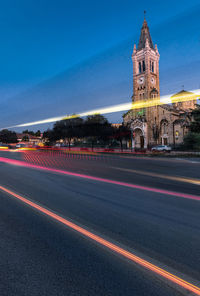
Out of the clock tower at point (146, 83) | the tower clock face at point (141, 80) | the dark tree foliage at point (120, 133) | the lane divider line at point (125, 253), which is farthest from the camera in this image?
the tower clock face at point (141, 80)

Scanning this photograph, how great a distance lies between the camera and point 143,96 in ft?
185

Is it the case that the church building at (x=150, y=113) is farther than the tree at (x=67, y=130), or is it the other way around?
the tree at (x=67, y=130)

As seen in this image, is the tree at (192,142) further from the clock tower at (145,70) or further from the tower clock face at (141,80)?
the tower clock face at (141,80)

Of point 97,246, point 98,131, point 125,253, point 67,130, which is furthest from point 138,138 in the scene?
point 125,253

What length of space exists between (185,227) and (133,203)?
5.71 ft

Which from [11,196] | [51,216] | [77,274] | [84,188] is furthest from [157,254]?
[11,196]

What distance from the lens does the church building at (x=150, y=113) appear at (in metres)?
47.9

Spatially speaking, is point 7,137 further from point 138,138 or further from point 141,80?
point 141,80

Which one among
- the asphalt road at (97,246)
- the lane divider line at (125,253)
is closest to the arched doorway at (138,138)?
the asphalt road at (97,246)

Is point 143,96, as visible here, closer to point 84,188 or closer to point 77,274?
point 84,188

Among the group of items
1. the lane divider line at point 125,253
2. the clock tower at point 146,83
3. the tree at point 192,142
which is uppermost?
the clock tower at point 146,83

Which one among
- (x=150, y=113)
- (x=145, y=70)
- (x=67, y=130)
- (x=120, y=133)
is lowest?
(x=120, y=133)

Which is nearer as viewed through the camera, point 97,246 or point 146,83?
point 97,246

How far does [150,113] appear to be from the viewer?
5262 cm
